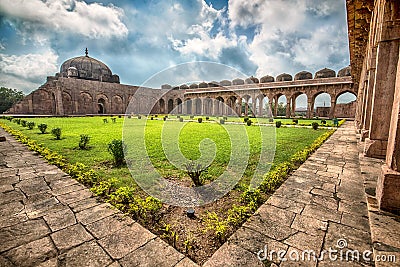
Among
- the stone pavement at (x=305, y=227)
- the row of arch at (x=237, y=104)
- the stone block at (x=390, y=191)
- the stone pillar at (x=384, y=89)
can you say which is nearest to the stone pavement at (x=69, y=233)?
the stone pavement at (x=305, y=227)

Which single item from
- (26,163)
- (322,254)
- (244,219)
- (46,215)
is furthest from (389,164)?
(26,163)

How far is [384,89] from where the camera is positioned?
3934 millimetres

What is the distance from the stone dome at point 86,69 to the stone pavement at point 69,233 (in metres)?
33.5

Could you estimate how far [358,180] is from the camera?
3260 millimetres

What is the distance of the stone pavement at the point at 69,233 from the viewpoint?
1.57m

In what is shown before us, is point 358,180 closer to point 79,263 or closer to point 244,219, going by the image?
point 244,219

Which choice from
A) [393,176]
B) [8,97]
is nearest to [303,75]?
[393,176]

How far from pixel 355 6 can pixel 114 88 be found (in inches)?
1301

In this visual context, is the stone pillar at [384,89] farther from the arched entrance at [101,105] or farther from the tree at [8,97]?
the tree at [8,97]

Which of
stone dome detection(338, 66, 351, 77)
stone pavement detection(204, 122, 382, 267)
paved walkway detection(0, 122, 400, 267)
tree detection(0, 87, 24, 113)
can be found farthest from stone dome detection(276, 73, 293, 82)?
tree detection(0, 87, 24, 113)

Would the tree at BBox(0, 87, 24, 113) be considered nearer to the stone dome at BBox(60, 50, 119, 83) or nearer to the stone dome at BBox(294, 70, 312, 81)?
the stone dome at BBox(60, 50, 119, 83)

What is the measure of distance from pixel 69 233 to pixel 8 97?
48359 millimetres

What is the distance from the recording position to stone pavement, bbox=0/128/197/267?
5.14ft

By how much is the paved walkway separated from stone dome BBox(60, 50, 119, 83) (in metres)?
33.5
